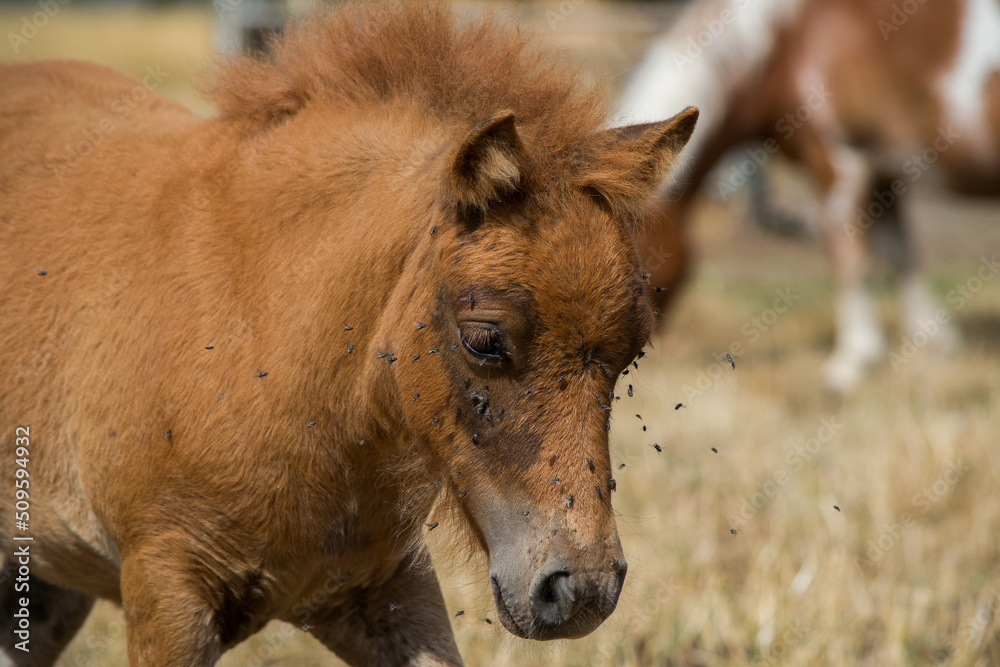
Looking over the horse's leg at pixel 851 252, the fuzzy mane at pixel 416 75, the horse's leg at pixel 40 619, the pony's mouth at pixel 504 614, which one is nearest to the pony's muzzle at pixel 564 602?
the pony's mouth at pixel 504 614

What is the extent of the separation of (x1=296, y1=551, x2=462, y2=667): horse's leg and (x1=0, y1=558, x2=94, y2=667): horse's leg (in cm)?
114

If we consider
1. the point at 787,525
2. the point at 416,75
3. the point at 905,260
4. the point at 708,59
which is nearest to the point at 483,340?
the point at 416,75

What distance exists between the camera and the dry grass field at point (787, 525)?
3.81m

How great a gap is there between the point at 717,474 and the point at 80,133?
3630 millimetres

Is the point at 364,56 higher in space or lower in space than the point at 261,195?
higher

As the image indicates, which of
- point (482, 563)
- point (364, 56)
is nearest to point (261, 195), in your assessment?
point (364, 56)

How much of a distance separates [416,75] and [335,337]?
0.70 m

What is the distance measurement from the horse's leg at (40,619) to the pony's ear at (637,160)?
2402 millimetres

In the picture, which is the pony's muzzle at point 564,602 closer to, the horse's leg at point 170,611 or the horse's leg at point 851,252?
the horse's leg at point 170,611

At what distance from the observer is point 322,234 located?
248cm

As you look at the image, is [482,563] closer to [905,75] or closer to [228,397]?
[228,397]

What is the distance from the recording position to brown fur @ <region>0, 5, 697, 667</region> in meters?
2.17

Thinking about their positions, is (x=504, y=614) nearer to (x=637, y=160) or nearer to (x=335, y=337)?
(x=335, y=337)

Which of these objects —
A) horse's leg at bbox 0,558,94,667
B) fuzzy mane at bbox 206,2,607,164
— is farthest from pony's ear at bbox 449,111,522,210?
horse's leg at bbox 0,558,94,667
